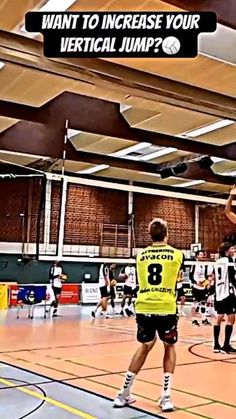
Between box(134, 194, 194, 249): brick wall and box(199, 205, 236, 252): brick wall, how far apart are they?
4.04 feet

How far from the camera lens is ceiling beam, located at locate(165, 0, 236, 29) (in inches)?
207

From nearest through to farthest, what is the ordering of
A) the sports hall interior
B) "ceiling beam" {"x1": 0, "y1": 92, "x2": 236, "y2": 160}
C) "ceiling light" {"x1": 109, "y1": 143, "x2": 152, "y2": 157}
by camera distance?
the sports hall interior → "ceiling beam" {"x1": 0, "y1": 92, "x2": 236, "y2": 160} → "ceiling light" {"x1": 109, "y1": 143, "x2": 152, "y2": 157}

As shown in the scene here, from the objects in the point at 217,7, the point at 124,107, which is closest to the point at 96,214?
the point at 124,107

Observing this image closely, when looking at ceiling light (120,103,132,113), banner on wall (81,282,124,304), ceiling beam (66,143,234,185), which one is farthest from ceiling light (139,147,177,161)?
banner on wall (81,282,124,304)

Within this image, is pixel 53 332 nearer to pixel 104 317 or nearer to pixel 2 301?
pixel 104 317

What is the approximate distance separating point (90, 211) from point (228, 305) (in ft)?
36.4

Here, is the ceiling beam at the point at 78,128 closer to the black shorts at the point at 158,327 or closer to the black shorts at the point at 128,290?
the black shorts at the point at 128,290

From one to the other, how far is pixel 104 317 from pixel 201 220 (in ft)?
20.5

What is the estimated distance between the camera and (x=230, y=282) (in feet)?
24.8

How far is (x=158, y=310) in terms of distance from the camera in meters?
4.36

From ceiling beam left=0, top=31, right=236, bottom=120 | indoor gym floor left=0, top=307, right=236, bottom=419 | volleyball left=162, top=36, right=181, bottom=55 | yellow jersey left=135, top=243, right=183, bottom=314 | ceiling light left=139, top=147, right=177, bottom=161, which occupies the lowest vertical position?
indoor gym floor left=0, top=307, right=236, bottom=419

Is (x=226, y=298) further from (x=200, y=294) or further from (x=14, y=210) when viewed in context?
(x=14, y=210)

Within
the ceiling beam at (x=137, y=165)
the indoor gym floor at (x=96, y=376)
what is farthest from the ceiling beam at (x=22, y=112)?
the indoor gym floor at (x=96, y=376)

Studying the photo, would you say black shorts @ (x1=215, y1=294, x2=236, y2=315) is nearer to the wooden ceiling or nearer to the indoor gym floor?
the indoor gym floor
